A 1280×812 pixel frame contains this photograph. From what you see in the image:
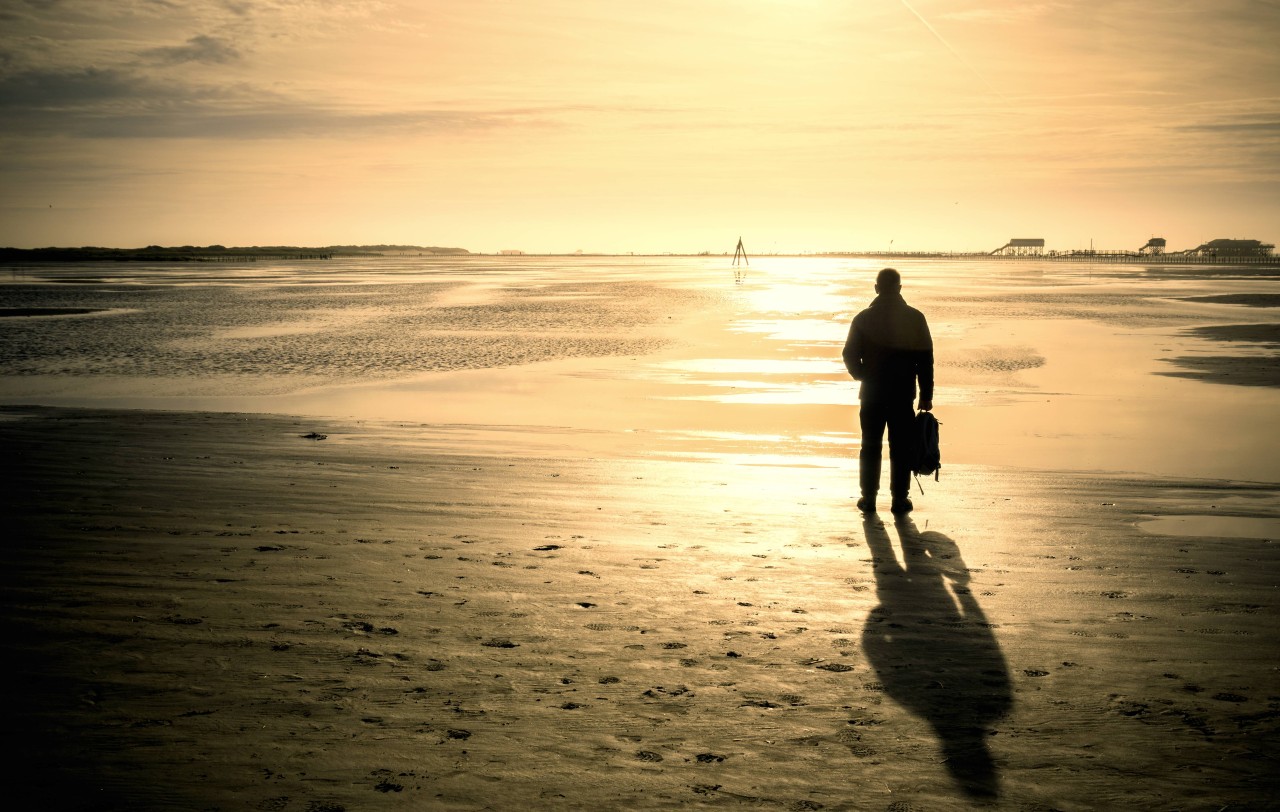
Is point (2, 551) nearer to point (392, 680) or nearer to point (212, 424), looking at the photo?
point (392, 680)

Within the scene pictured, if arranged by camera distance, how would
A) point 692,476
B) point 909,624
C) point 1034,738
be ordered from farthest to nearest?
point 692,476 < point 909,624 < point 1034,738

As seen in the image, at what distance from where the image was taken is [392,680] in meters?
4.75

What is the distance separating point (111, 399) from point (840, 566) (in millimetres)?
15626

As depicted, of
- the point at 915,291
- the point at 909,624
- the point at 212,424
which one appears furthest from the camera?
the point at 915,291

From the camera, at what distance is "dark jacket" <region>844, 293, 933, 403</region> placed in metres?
9.14

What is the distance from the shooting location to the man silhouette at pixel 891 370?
908cm

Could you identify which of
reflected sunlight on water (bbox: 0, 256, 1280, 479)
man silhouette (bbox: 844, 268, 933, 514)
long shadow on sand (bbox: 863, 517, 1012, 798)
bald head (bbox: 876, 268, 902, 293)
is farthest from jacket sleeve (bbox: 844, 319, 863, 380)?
→ reflected sunlight on water (bbox: 0, 256, 1280, 479)

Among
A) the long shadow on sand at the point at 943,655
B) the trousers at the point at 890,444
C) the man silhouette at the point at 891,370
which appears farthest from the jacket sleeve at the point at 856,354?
the long shadow on sand at the point at 943,655

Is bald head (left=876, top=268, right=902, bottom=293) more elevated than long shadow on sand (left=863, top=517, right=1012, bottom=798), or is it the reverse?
bald head (left=876, top=268, right=902, bottom=293)

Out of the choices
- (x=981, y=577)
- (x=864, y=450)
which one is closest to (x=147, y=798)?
(x=981, y=577)

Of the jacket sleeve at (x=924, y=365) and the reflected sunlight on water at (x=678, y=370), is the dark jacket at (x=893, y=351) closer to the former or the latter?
the jacket sleeve at (x=924, y=365)

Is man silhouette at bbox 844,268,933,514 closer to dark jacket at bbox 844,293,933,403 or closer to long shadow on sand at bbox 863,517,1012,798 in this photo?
Result: dark jacket at bbox 844,293,933,403

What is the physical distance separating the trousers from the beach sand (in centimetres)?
55

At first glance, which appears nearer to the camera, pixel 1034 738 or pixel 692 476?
pixel 1034 738
